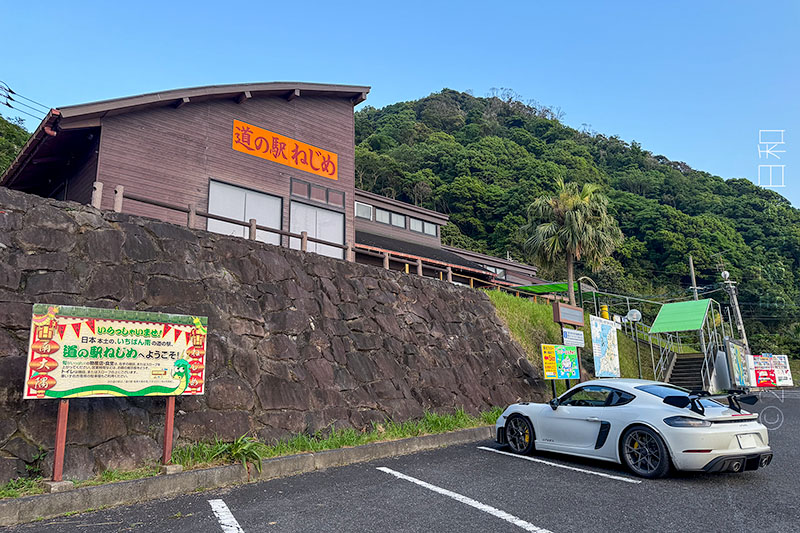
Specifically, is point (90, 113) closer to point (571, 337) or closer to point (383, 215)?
point (571, 337)

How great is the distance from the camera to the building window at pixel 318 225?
15539 mm

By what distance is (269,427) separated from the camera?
8.02 metres

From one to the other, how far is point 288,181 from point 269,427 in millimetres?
9379

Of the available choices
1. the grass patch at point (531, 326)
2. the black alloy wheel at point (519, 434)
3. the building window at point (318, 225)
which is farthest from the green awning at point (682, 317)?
the black alloy wheel at point (519, 434)

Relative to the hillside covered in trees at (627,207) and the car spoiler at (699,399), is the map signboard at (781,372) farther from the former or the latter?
the car spoiler at (699,399)

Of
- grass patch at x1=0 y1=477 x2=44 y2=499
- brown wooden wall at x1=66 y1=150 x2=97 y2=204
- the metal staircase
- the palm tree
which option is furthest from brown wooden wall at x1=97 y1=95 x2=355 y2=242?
the metal staircase

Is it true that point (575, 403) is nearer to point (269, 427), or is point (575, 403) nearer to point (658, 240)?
point (269, 427)

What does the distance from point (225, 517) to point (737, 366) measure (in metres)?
24.0

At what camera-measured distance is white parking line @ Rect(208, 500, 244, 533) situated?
4.55m

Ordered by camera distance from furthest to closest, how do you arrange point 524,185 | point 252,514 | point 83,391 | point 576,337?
point 524,185 < point 576,337 < point 83,391 < point 252,514

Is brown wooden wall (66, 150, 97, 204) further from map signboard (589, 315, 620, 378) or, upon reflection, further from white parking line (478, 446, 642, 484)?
map signboard (589, 315, 620, 378)

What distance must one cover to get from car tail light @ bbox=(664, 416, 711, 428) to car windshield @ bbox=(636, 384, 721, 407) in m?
0.49

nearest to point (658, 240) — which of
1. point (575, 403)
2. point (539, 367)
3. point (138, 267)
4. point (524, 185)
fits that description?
point (524, 185)

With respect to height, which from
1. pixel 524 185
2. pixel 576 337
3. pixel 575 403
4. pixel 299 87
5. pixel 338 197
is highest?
pixel 524 185
